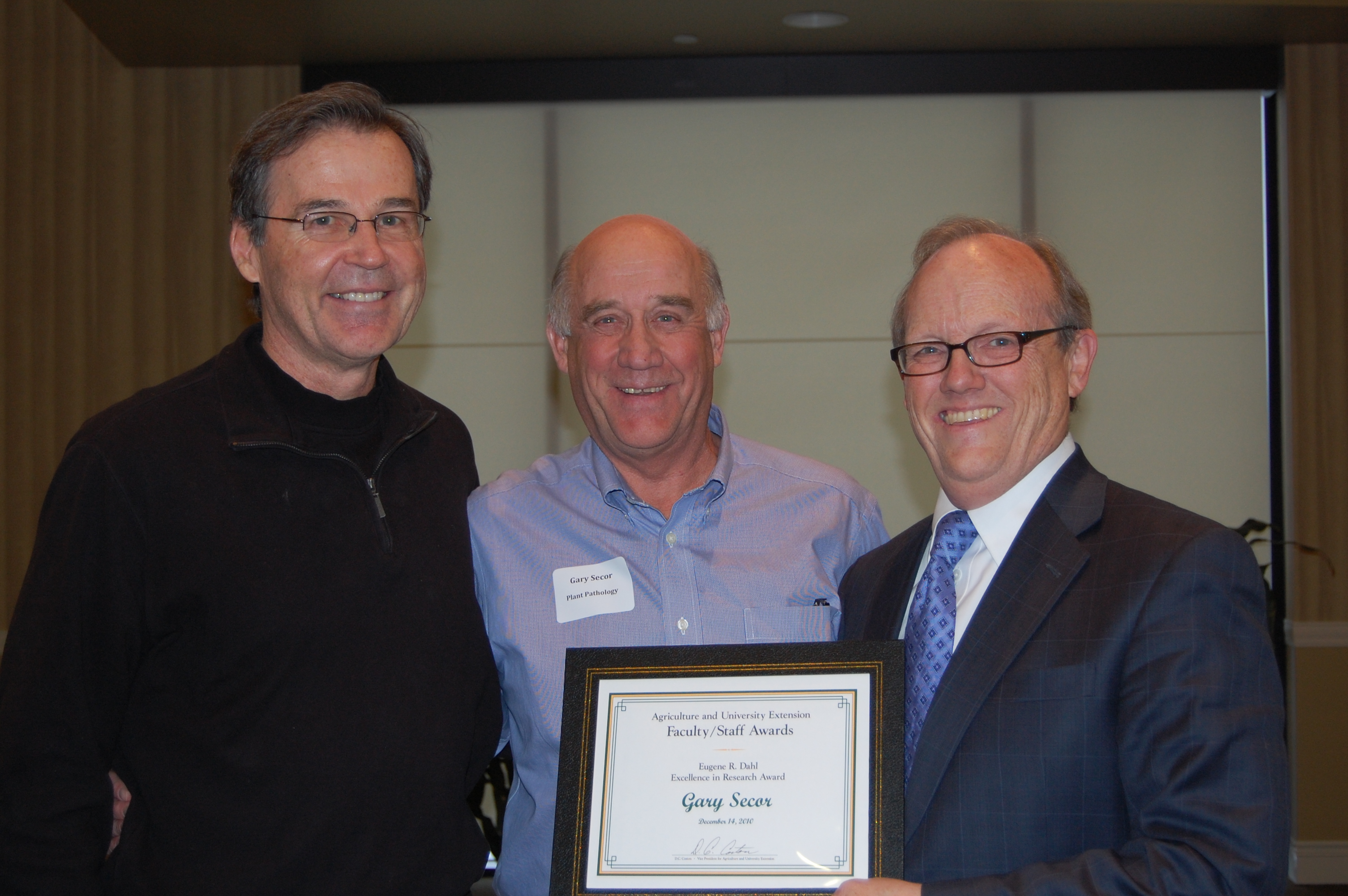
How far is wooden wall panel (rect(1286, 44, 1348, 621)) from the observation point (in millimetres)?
4973

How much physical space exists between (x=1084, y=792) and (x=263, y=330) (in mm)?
1579

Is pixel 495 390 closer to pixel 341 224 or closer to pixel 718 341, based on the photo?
pixel 718 341

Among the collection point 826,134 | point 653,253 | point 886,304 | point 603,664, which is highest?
point 826,134

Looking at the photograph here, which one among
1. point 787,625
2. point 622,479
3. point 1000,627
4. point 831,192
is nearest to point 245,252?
point 622,479

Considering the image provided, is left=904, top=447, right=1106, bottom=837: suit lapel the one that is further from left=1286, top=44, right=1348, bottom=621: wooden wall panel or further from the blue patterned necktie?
left=1286, top=44, right=1348, bottom=621: wooden wall panel

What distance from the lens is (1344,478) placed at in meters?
4.99

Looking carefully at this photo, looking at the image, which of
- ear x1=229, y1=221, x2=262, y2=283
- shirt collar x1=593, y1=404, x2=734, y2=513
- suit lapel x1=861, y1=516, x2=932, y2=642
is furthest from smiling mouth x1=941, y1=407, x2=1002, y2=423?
ear x1=229, y1=221, x2=262, y2=283

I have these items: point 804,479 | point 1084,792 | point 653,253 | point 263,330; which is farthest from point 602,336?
point 1084,792

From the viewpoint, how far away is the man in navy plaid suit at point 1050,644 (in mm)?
1398

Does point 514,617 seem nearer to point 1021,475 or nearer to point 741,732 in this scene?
point 741,732

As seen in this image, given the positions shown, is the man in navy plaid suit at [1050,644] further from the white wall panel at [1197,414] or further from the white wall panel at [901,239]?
the white wall panel at [1197,414]

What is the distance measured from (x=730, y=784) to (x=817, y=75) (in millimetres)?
4188

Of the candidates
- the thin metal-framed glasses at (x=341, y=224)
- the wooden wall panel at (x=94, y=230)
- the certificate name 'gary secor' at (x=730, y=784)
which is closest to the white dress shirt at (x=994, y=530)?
the certificate name 'gary secor' at (x=730, y=784)

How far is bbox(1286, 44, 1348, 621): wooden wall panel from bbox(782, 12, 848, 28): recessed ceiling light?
2.10m
